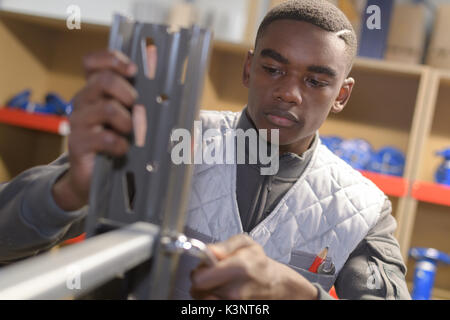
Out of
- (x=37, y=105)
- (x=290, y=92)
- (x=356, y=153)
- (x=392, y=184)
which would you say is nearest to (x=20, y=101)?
(x=37, y=105)

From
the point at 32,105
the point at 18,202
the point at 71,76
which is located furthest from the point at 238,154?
the point at 71,76

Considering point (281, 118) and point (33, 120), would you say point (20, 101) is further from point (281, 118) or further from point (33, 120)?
point (281, 118)

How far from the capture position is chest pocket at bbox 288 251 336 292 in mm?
564

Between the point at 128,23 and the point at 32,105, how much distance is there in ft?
4.52

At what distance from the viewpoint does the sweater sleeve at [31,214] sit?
1.24 ft

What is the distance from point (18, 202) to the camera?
403 mm

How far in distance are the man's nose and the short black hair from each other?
7cm

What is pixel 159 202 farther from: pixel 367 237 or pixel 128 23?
pixel 367 237

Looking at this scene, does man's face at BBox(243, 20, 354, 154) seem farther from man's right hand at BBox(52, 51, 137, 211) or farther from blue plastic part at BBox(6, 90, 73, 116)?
blue plastic part at BBox(6, 90, 73, 116)

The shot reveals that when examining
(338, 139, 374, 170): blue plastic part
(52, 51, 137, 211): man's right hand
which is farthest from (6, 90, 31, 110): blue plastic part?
(52, 51, 137, 211): man's right hand

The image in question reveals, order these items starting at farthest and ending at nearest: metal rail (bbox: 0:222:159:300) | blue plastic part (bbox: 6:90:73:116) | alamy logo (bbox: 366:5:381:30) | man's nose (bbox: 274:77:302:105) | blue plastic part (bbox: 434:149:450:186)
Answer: blue plastic part (bbox: 6:90:73:116), blue plastic part (bbox: 434:149:450:186), alamy logo (bbox: 366:5:381:30), man's nose (bbox: 274:77:302:105), metal rail (bbox: 0:222:159:300)

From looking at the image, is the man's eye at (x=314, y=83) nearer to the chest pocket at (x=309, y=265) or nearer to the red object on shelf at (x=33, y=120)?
the chest pocket at (x=309, y=265)

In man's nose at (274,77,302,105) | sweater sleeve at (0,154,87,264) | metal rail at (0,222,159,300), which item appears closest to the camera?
metal rail at (0,222,159,300)
